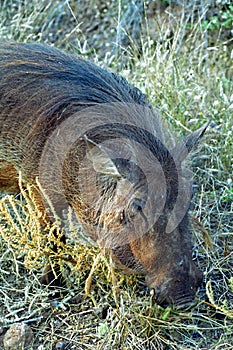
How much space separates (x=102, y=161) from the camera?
312 centimetres

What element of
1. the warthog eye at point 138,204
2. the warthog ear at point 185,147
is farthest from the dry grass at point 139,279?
the warthog ear at point 185,147

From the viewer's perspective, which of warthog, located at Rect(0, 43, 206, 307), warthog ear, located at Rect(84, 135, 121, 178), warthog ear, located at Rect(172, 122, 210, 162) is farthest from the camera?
warthog ear, located at Rect(172, 122, 210, 162)

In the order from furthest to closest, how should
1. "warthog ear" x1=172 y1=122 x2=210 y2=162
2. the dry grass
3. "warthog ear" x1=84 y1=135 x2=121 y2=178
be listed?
the dry grass
"warthog ear" x1=172 y1=122 x2=210 y2=162
"warthog ear" x1=84 y1=135 x2=121 y2=178

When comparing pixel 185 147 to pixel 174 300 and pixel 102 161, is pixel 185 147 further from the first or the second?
pixel 174 300

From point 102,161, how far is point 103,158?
0.06 ft

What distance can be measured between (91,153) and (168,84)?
6.78 ft

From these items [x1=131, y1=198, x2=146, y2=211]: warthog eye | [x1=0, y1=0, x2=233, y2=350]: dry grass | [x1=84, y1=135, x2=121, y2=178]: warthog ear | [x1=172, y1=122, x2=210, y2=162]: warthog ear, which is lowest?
[x1=0, y1=0, x2=233, y2=350]: dry grass

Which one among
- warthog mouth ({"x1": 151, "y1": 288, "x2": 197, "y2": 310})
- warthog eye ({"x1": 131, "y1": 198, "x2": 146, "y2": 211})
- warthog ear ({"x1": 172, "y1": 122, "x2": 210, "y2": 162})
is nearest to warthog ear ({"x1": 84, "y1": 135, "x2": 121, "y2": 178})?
warthog eye ({"x1": 131, "y1": 198, "x2": 146, "y2": 211})

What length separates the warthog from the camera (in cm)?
→ 320

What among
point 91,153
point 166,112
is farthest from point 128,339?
point 166,112

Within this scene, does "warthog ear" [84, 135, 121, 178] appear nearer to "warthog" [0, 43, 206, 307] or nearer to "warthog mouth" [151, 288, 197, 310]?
"warthog" [0, 43, 206, 307]

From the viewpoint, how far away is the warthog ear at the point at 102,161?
10.2 feet

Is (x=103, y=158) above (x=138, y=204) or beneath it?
above

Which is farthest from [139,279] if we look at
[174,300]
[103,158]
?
[103,158]
